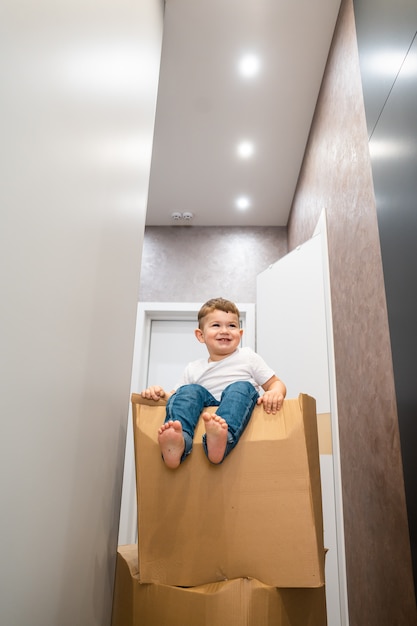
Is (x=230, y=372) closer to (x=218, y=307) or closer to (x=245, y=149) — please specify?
(x=218, y=307)

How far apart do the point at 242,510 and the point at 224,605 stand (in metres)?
0.19

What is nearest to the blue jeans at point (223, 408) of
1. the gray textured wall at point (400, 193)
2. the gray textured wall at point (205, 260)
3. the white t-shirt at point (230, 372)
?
the white t-shirt at point (230, 372)

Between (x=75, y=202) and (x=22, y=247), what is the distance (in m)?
0.26

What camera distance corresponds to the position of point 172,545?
1022 mm

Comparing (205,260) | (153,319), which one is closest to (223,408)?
(153,319)

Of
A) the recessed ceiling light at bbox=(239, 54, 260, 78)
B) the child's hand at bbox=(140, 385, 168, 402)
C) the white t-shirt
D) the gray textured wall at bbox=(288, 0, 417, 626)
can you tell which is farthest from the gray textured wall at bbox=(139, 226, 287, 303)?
the child's hand at bbox=(140, 385, 168, 402)

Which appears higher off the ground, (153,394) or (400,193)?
(400,193)

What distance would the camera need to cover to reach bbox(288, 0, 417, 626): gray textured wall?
1.29 metres

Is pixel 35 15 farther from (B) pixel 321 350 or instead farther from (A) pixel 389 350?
(B) pixel 321 350

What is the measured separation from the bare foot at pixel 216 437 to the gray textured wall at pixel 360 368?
593 millimetres

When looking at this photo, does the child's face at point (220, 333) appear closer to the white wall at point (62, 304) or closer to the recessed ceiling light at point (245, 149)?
the white wall at point (62, 304)

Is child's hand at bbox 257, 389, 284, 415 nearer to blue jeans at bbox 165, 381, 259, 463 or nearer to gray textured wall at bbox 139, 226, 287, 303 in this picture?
blue jeans at bbox 165, 381, 259, 463

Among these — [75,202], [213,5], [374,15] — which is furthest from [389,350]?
[213,5]

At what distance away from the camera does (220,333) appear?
146cm
